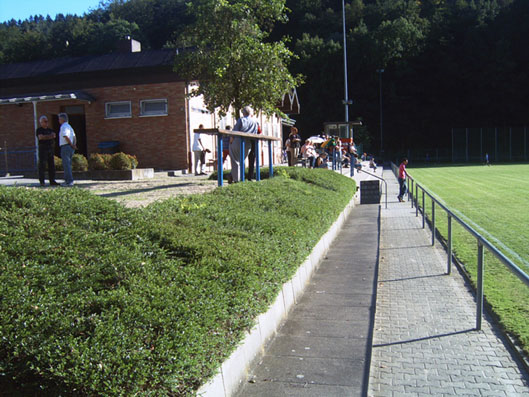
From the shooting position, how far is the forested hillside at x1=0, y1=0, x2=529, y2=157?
2323 inches

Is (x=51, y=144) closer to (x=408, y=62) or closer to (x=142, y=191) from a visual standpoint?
(x=142, y=191)

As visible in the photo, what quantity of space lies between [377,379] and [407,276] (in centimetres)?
341

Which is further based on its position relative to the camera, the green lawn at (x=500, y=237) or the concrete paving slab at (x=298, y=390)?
the green lawn at (x=500, y=237)

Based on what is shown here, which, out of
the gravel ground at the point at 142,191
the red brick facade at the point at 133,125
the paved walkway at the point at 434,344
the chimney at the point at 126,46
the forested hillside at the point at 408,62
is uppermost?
the forested hillside at the point at 408,62

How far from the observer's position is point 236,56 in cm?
1366

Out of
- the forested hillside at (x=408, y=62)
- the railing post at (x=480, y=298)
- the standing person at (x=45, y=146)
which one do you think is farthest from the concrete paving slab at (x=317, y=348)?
the forested hillside at (x=408, y=62)

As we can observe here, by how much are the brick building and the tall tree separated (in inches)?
305

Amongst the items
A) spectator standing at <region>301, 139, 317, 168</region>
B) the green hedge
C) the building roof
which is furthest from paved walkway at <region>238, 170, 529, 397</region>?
the building roof

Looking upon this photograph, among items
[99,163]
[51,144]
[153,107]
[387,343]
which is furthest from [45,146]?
[153,107]

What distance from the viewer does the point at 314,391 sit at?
3590 millimetres

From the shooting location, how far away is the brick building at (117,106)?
74.1 ft

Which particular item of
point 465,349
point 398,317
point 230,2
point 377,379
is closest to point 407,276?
point 398,317

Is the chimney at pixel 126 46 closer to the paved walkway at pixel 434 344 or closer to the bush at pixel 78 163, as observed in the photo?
the bush at pixel 78 163

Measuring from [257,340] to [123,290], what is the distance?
1.34 m
